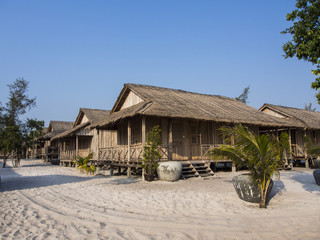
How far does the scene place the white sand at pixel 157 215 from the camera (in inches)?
182

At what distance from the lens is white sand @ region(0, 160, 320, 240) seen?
4625mm

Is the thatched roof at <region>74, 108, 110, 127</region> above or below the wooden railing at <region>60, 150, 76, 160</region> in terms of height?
above

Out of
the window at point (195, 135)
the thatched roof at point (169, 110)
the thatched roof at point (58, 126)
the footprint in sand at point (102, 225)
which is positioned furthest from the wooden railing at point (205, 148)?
the thatched roof at point (58, 126)

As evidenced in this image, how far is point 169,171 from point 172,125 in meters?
3.57

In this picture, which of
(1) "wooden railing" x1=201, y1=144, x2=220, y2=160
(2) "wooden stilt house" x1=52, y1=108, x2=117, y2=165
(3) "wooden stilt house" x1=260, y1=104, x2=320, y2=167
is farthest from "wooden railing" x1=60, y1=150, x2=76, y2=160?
(3) "wooden stilt house" x1=260, y1=104, x2=320, y2=167

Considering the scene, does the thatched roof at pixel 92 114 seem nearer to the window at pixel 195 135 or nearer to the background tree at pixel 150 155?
the window at pixel 195 135

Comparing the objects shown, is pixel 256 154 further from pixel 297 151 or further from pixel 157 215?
Result: pixel 297 151

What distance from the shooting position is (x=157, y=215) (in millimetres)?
5785

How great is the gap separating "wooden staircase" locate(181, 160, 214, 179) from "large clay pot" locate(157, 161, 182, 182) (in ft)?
2.27

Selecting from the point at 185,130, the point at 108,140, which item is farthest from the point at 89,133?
the point at 185,130

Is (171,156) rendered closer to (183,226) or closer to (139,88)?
(139,88)

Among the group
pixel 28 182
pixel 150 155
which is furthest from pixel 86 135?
pixel 150 155

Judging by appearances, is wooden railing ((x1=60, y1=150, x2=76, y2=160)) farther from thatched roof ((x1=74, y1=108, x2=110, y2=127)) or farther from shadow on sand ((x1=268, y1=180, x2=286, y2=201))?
shadow on sand ((x1=268, y1=180, x2=286, y2=201))

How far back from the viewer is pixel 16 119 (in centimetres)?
2545
